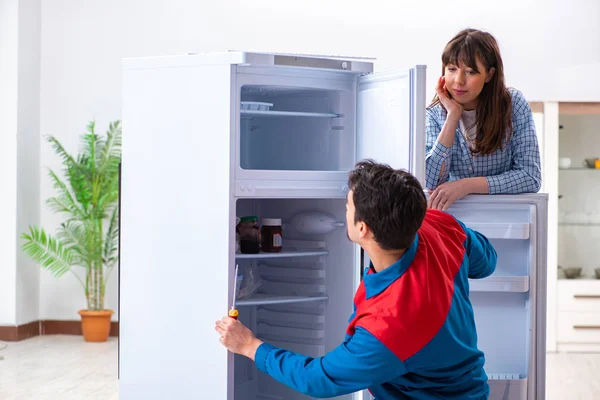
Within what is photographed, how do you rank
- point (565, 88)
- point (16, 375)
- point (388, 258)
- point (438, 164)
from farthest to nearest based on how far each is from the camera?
1. point (565, 88)
2. point (16, 375)
3. point (438, 164)
4. point (388, 258)

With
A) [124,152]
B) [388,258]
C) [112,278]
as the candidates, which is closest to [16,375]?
[112,278]

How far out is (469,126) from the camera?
3.36 metres

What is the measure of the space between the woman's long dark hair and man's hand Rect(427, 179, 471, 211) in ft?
0.59

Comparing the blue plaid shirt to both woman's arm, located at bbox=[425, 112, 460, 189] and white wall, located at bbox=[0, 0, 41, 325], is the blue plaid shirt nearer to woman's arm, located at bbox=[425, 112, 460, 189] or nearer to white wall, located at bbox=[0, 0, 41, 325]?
woman's arm, located at bbox=[425, 112, 460, 189]

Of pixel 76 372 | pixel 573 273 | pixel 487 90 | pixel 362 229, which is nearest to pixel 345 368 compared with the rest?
pixel 362 229

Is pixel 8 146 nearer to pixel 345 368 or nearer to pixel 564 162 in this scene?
pixel 564 162

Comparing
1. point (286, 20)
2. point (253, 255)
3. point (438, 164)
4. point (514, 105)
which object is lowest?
point (253, 255)

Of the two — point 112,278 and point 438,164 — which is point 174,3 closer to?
point 112,278

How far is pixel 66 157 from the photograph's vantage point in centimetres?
671

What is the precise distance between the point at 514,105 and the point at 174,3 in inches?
161

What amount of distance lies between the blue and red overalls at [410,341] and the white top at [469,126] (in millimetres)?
1069

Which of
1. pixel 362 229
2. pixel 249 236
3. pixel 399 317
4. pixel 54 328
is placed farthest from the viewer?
pixel 54 328

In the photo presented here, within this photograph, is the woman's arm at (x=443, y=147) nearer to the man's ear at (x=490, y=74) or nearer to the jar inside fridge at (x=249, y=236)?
the man's ear at (x=490, y=74)

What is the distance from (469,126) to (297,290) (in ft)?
3.65
